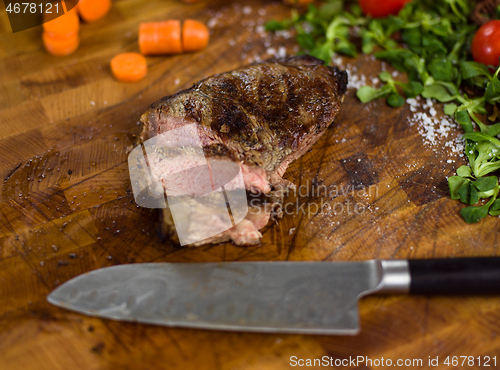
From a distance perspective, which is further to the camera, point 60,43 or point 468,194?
point 60,43

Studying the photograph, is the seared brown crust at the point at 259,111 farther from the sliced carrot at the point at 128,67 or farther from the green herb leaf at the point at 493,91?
the green herb leaf at the point at 493,91

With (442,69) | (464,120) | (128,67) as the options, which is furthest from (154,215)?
(442,69)

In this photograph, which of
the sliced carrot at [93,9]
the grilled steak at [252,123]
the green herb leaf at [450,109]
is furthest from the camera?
the sliced carrot at [93,9]

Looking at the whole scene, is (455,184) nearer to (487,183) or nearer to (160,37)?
(487,183)

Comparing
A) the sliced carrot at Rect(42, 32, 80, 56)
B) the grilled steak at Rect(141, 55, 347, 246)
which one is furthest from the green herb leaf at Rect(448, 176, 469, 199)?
the sliced carrot at Rect(42, 32, 80, 56)

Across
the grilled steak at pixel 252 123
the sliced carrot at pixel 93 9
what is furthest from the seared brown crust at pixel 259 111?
the sliced carrot at pixel 93 9

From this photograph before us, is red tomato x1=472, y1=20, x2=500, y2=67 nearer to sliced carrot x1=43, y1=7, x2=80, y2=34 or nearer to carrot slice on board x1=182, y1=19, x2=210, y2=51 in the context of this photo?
carrot slice on board x1=182, y1=19, x2=210, y2=51

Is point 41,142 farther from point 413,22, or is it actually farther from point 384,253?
point 413,22

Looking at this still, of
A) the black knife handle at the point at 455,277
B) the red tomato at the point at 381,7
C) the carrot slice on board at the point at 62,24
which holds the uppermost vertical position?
the carrot slice on board at the point at 62,24
